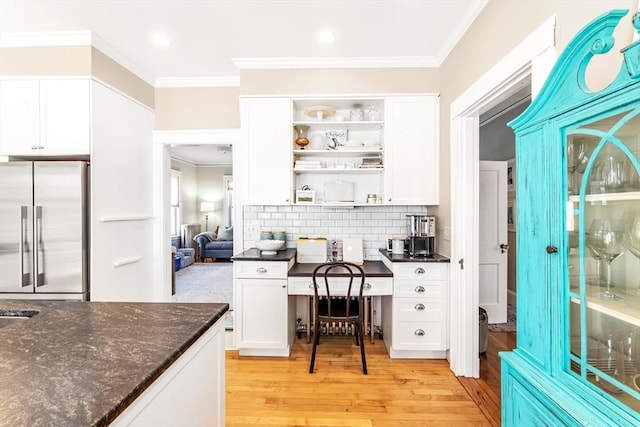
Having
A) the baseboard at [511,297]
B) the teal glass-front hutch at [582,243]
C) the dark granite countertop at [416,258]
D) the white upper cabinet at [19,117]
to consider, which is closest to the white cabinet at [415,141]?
the dark granite countertop at [416,258]

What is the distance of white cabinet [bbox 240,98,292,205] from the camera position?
9.96 feet

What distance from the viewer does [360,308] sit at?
101 inches

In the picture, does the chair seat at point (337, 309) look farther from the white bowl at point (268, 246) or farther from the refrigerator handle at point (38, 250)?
the refrigerator handle at point (38, 250)

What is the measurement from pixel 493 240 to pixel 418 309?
172 centimetres

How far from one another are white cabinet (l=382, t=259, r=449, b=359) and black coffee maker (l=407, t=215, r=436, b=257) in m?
0.22

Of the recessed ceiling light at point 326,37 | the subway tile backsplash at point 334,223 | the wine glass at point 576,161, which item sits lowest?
the subway tile backsplash at point 334,223

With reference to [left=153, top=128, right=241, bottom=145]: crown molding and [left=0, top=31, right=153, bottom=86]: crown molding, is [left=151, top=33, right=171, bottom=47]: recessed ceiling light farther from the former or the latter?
[left=153, top=128, right=241, bottom=145]: crown molding

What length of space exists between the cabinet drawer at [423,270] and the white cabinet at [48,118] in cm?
302

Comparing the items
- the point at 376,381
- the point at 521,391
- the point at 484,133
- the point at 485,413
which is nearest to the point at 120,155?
the point at 376,381

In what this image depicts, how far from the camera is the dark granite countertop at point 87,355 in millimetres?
669

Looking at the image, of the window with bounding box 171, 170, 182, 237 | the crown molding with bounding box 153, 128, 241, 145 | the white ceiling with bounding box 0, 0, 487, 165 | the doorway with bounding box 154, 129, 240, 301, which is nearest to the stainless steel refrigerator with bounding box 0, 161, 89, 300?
the doorway with bounding box 154, 129, 240, 301

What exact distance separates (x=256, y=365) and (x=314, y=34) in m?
2.96

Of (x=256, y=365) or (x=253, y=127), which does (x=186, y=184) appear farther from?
(x=256, y=365)

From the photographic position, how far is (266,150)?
3053 millimetres
